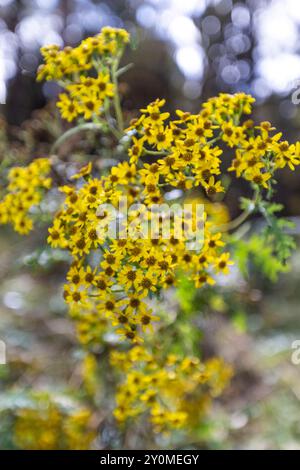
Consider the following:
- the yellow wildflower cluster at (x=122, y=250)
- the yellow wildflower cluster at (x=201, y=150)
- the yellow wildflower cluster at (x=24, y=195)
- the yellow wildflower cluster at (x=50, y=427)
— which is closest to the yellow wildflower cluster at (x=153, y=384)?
the yellow wildflower cluster at (x=50, y=427)

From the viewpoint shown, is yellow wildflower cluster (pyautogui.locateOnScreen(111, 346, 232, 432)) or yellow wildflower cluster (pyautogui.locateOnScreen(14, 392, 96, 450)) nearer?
yellow wildflower cluster (pyautogui.locateOnScreen(111, 346, 232, 432))

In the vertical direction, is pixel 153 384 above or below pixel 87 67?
below

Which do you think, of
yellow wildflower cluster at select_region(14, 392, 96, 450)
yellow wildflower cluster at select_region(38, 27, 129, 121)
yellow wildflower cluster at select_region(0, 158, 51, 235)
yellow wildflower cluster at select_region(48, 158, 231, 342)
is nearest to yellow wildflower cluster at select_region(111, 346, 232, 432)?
yellow wildflower cluster at select_region(14, 392, 96, 450)

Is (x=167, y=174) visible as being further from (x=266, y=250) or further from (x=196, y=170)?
(x=266, y=250)

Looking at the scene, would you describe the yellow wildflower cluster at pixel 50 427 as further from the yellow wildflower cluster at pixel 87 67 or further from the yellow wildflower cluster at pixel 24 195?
the yellow wildflower cluster at pixel 87 67

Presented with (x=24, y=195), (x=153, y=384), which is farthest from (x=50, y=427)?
(x=24, y=195)

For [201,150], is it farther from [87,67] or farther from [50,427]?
[50,427]

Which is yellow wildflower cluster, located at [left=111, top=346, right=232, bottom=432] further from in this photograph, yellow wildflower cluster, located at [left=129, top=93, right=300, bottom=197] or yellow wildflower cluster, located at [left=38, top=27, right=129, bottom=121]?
yellow wildflower cluster, located at [left=38, top=27, right=129, bottom=121]
